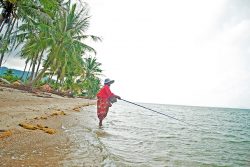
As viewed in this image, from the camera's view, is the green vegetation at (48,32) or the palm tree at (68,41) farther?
the palm tree at (68,41)

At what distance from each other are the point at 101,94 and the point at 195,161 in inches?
187

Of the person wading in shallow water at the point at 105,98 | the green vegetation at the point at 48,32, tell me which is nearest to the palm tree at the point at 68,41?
the green vegetation at the point at 48,32

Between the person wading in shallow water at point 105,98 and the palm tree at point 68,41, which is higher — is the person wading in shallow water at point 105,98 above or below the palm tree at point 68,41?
below

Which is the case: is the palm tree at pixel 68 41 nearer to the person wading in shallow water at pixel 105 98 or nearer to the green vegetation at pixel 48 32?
the green vegetation at pixel 48 32

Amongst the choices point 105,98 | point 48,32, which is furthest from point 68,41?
point 105,98

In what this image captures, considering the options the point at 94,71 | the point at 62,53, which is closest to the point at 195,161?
the point at 62,53

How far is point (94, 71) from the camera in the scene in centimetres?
4481

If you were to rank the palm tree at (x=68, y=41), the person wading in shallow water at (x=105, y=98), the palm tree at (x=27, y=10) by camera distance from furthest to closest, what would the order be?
the palm tree at (x=68, y=41) → the palm tree at (x=27, y=10) → the person wading in shallow water at (x=105, y=98)

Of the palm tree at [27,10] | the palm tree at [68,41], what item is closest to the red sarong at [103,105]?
the palm tree at [27,10]

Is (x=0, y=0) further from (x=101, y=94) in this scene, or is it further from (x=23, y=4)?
(x=101, y=94)

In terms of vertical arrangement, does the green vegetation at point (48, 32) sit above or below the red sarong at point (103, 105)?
above

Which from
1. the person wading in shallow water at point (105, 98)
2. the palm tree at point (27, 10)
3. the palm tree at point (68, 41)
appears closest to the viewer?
the person wading in shallow water at point (105, 98)

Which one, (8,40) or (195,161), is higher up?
(8,40)

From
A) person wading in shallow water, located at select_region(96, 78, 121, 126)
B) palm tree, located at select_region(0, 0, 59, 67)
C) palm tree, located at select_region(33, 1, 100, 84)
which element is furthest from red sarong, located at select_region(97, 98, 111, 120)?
palm tree, located at select_region(33, 1, 100, 84)
